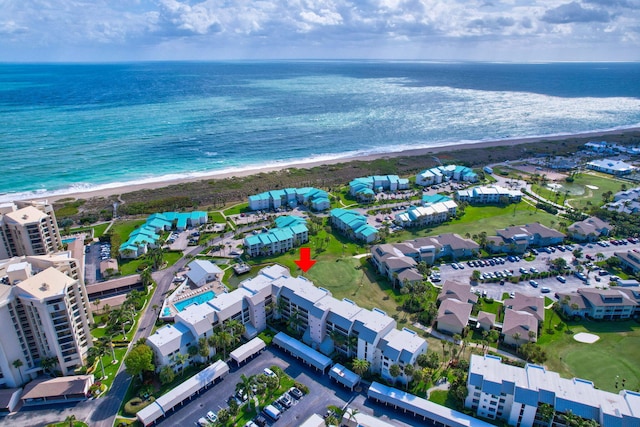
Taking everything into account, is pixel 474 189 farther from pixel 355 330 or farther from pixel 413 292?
pixel 355 330

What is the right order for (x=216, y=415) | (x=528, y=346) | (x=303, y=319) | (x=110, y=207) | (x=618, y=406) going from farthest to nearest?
(x=110, y=207) → (x=303, y=319) → (x=528, y=346) → (x=216, y=415) → (x=618, y=406)

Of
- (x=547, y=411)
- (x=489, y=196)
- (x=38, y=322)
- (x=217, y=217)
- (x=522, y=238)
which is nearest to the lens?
(x=547, y=411)

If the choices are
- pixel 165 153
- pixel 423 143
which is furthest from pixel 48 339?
pixel 423 143

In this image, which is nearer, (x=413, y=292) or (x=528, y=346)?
(x=528, y=346)

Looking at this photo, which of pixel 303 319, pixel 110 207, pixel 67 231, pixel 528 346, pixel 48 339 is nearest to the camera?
pixel 48 339

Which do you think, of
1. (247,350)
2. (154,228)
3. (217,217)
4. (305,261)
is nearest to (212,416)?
(247,350)

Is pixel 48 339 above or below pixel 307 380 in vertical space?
above

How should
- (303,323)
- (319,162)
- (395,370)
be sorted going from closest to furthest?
(395,370), (303,323), (319,162)

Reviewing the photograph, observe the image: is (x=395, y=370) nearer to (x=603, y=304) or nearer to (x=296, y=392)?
(x=296, y=392)
